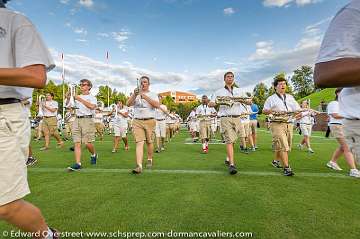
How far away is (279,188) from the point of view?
5.18 metres

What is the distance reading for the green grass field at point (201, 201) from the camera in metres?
3.38

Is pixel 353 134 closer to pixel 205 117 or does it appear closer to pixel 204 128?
pixel 204 128

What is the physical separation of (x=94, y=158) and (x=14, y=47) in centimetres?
633

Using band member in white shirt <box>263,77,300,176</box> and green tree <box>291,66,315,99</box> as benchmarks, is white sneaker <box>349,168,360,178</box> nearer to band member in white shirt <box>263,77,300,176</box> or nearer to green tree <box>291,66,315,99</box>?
band member in white shirt <box>263,77,300,176</box>

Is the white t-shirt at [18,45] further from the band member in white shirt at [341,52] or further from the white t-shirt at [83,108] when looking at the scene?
the white t-shirt at [83,108]

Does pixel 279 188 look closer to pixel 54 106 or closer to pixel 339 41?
pixel 339 41

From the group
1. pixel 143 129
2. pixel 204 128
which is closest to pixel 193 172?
pixel 143 129

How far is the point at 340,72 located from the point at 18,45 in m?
2.00

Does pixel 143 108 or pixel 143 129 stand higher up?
pixel 143 108

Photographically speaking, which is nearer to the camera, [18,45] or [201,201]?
[18,45]

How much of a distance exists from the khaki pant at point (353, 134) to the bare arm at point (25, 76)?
2154 mm

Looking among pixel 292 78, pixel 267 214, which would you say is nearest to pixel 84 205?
pixel 267 214

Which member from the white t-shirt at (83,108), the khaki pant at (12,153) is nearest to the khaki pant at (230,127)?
the white t-shirt at (83,108)

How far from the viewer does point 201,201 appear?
436cm
